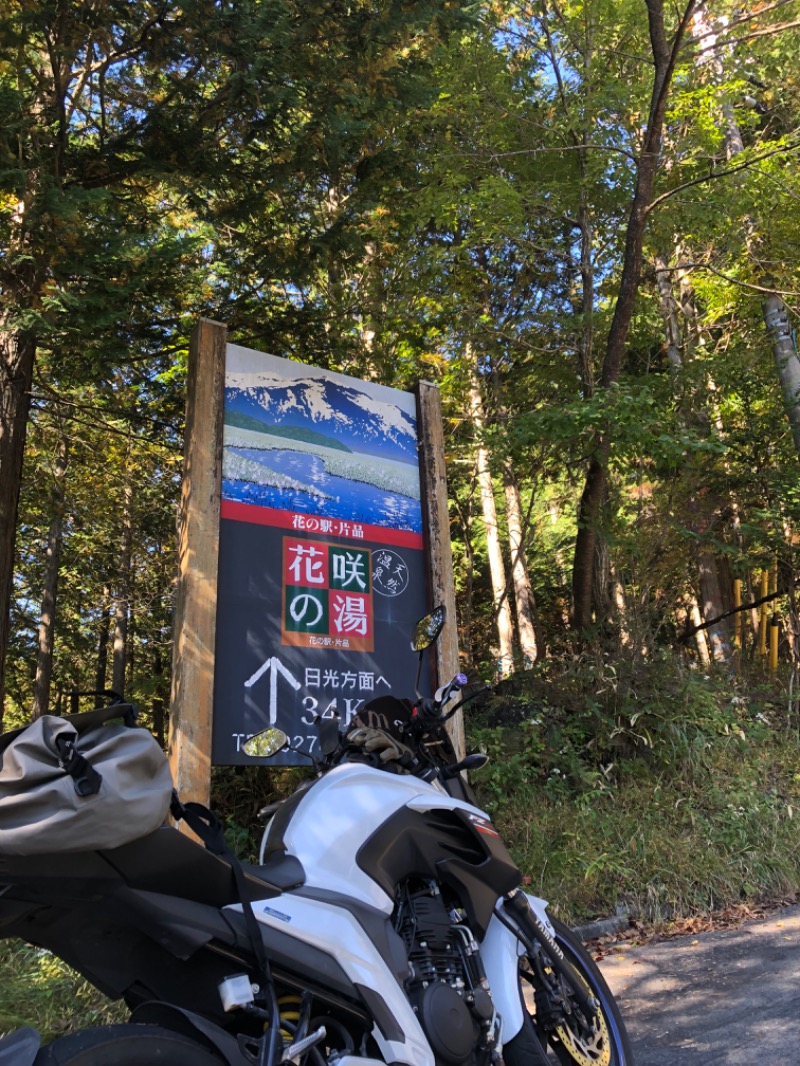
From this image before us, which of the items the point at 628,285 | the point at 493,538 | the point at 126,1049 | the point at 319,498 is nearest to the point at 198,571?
the point at 319,498

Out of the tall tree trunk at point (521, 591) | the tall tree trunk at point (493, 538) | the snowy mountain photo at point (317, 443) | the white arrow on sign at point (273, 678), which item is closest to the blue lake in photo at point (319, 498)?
the snowy mountain photo at point (317, 443)

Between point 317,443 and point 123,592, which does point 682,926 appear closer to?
point 317,443

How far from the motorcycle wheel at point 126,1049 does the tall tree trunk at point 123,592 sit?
34.0 feet

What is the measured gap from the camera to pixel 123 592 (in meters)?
13.2

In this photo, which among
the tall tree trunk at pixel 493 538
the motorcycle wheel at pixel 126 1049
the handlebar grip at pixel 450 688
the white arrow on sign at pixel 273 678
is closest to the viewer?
the motorcycle wheel at pixel 126 1049

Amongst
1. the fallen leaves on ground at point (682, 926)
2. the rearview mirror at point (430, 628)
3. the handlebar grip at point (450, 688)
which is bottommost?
the fallen leaves on ground at point (682, 926)

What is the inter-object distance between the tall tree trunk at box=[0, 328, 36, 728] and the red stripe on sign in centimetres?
221

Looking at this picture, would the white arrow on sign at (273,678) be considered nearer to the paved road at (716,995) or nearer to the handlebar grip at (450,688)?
the handlebar grip at (450,688)

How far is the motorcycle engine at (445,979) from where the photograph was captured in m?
2.12

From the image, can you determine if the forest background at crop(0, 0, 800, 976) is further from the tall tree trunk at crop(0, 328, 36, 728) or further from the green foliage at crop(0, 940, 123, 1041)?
the green foliage at crop(0, 940, 123, 1041)

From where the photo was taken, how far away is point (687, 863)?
17.1 feet

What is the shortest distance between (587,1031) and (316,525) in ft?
9.89

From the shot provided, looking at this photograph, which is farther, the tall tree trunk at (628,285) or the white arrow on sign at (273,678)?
the tall tree trunk at (628,285)

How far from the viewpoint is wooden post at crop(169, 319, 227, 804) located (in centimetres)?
405
